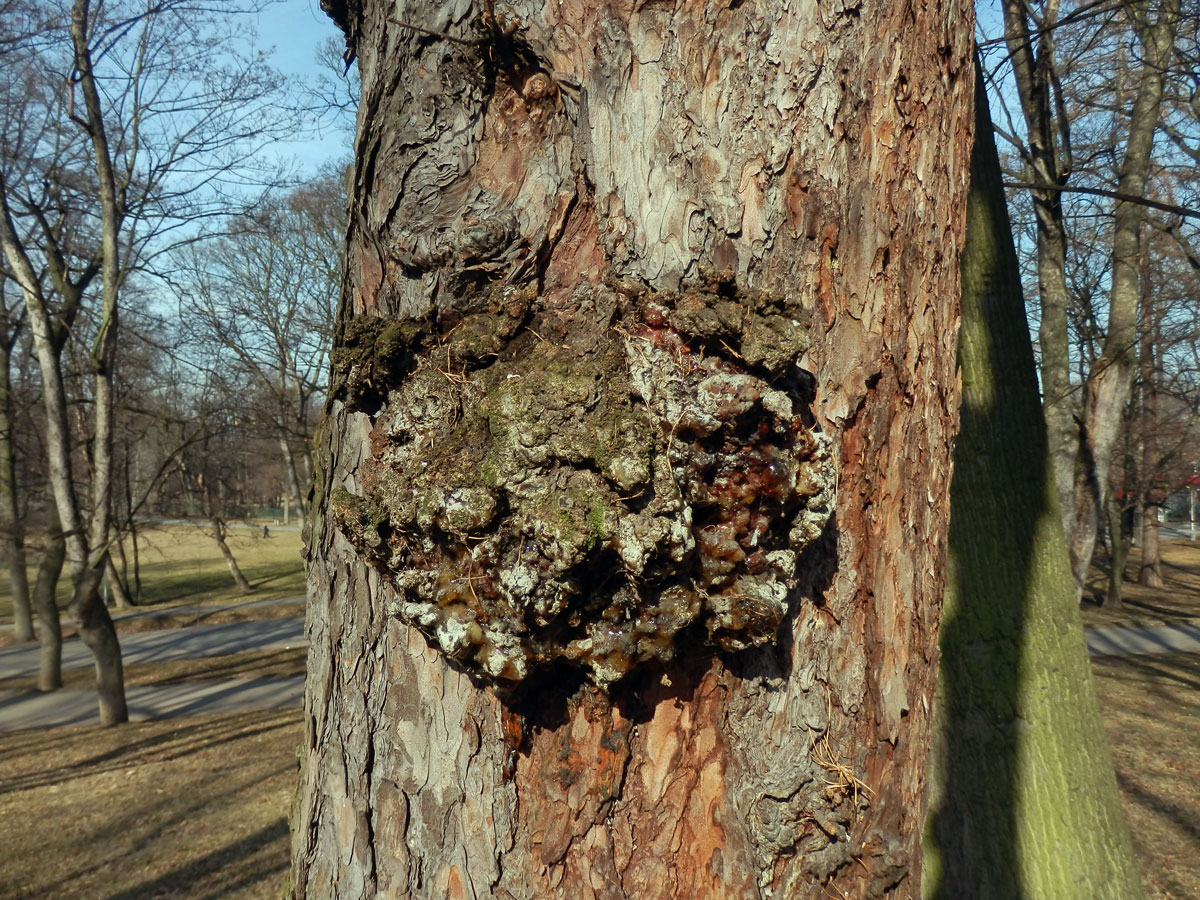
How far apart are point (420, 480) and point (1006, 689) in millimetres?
3274

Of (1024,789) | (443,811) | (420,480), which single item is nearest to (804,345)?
(420,480)

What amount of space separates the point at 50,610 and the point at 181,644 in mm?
4061

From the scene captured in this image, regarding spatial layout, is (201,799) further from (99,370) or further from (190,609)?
(190,609)

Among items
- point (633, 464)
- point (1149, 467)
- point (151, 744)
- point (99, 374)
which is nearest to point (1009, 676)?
point (633, 464)

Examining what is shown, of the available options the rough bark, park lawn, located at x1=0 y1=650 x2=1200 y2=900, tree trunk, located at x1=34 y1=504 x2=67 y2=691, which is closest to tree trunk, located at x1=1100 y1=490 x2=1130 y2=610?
park lawn, located at x1=0 y1=650 x2=1200 y2=900

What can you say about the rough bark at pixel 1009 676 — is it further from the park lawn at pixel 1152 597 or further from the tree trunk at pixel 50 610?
the tree trunk at pixel 50 610

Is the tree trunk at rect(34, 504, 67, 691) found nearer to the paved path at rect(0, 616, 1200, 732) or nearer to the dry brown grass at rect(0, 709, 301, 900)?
the paved path at rect(0, 616, 1200, 732)

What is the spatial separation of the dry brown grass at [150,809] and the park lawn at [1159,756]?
20.8 feet

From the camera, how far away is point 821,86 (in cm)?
131

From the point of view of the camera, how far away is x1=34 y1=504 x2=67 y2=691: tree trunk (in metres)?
11.2

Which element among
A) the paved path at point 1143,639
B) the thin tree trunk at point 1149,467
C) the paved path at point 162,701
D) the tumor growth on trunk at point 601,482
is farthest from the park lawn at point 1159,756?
the paved path at point 162,701

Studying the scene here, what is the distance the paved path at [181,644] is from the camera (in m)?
14.3

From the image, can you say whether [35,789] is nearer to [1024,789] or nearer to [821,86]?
[1024,789]

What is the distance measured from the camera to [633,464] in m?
1.18
